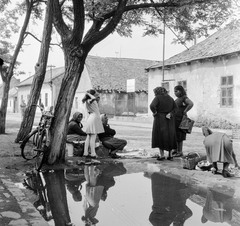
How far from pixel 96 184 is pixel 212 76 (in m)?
18.8

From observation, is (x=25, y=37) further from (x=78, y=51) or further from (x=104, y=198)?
(x=104, y=198)

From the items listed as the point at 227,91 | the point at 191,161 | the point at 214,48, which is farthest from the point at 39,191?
the point at 214,48

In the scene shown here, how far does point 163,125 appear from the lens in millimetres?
8867

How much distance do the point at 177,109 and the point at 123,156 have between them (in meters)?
1.80

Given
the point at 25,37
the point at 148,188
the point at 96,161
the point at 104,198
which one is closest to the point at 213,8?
the point at 96,161

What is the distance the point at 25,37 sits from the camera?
53.6 ft

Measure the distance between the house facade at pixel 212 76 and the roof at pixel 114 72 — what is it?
47.3ft

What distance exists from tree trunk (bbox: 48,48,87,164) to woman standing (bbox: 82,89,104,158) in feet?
3.46

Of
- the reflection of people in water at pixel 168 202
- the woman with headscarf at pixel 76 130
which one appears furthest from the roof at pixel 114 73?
the reflection of people in water at pixel 168 202

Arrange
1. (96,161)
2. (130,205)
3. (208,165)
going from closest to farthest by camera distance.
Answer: (130,205), (208,165), (96,161)

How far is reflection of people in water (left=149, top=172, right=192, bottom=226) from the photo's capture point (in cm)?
420

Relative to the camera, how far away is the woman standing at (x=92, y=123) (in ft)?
28.9

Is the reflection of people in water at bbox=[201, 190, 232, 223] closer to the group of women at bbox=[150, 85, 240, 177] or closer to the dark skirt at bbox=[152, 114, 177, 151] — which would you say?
the group of women at bbox=[150, 85, 240, 177]

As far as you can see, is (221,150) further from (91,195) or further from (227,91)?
(227,91)
